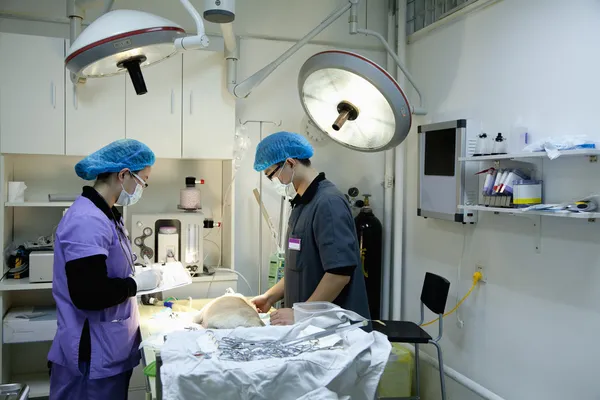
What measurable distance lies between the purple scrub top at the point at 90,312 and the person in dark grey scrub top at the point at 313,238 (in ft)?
1.89

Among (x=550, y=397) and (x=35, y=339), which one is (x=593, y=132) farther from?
(x=35, y=339)

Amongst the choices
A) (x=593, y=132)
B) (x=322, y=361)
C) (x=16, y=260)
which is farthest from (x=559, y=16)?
(x=16, y=260)

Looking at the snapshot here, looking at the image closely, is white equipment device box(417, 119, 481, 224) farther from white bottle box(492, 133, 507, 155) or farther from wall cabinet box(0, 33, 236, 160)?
wall cabinet box(0, 33, 236, 160)

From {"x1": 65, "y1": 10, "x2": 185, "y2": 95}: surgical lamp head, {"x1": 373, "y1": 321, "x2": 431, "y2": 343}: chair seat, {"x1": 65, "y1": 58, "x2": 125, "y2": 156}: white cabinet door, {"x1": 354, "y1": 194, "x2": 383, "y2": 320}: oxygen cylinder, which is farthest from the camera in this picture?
{"x1": 354, "y1": 194, "x2": 383, "y2": 320}: oxygen cylinder

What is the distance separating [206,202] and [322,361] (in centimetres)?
224

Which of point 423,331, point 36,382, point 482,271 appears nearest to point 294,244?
point 423,331

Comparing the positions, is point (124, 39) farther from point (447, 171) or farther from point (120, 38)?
point (447, 171)

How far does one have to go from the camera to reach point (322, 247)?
79.3 inches

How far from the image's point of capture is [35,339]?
107 inches

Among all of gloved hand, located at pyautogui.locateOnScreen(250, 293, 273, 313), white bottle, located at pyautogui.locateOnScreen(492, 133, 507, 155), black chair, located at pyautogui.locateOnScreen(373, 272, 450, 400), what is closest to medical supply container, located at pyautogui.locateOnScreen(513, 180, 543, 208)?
white bottle, located at pyautogui.locateOnScreen(492, 133, 507, 155)

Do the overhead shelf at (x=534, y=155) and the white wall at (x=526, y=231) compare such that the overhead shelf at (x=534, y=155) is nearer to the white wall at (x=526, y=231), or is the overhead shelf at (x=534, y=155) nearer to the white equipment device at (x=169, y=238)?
the white wall at (x=526, y=231)

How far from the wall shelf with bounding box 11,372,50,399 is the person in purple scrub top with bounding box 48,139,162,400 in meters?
1.12

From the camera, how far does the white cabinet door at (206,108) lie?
2.93 metres

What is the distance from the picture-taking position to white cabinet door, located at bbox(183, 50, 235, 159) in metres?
2.93
